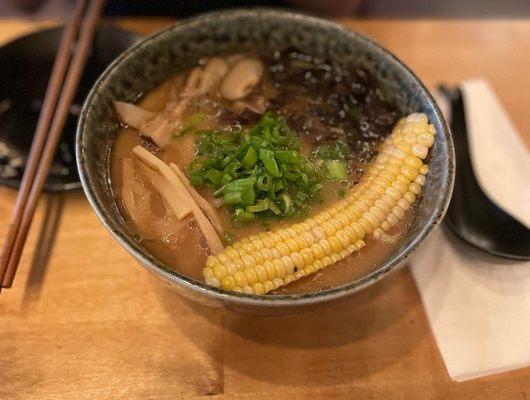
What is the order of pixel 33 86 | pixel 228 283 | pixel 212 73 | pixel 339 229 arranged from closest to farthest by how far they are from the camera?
pixel 228 283 < pixel 339 229 < pixel 212 73 < pixel 33 86

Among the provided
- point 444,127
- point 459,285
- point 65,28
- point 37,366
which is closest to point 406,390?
point 459,285

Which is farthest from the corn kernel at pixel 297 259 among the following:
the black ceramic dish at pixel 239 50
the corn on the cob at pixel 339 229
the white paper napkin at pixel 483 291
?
the white paper napkin at pixel 483 291

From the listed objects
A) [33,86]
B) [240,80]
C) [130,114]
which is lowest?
[33,86]

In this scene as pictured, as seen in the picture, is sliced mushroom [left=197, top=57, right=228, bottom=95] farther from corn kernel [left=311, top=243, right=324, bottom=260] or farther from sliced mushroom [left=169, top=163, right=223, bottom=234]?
corn kernel [left=311, top=243, right=324, bottom=260]

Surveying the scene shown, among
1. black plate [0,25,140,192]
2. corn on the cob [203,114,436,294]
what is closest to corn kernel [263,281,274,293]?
corn on the cob [203,114,436,294]

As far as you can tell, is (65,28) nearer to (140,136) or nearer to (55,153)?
(55,153)

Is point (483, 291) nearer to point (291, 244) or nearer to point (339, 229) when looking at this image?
point (339, 229)

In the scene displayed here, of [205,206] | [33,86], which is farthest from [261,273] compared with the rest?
[33,86]
